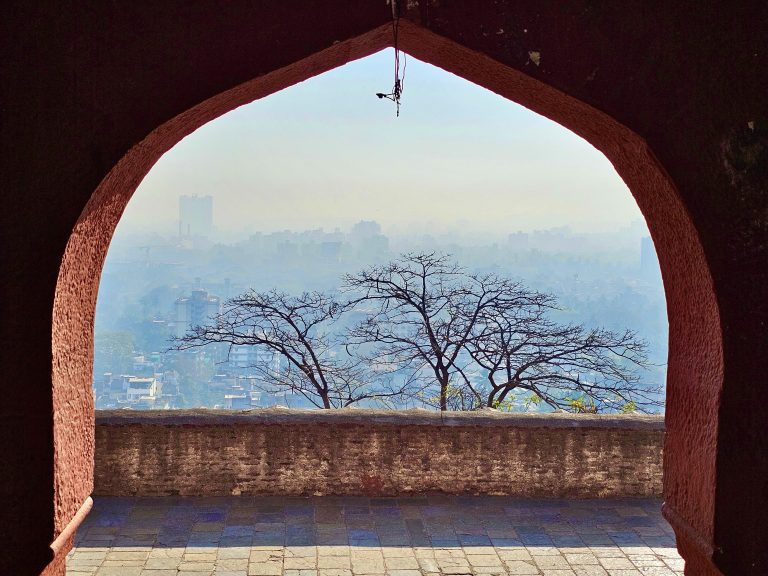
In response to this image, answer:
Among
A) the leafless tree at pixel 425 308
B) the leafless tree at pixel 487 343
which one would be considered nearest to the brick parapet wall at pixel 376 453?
the leafless tree at pixel 487 343

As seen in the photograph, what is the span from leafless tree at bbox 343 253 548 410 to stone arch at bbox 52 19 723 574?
926cm

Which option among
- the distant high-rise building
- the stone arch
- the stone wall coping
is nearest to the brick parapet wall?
the stone wall coping

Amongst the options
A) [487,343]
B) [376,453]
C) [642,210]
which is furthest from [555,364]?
[642,210]

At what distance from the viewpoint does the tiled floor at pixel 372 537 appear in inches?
264

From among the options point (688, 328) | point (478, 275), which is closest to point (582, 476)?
point (478, 275)

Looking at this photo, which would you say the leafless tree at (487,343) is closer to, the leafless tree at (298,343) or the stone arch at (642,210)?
the leafless tree at (298,343)

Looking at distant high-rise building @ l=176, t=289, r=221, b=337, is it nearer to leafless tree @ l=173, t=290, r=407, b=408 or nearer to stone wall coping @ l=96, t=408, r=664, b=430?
leafless tree @ l=173, t=290, r=407, b=408

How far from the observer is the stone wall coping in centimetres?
814

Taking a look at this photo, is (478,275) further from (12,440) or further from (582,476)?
(12,440)

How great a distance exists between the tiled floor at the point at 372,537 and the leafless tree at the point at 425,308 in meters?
3.63

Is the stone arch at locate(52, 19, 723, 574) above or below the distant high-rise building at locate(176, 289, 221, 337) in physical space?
above

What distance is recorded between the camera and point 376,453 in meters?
8.35

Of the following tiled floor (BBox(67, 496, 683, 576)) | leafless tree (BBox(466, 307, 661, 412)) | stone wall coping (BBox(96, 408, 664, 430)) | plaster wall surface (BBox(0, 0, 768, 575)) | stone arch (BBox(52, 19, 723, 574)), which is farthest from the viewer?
leafless tree (BBox(466, 307, 661, 412))

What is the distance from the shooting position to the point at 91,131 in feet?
6.40
